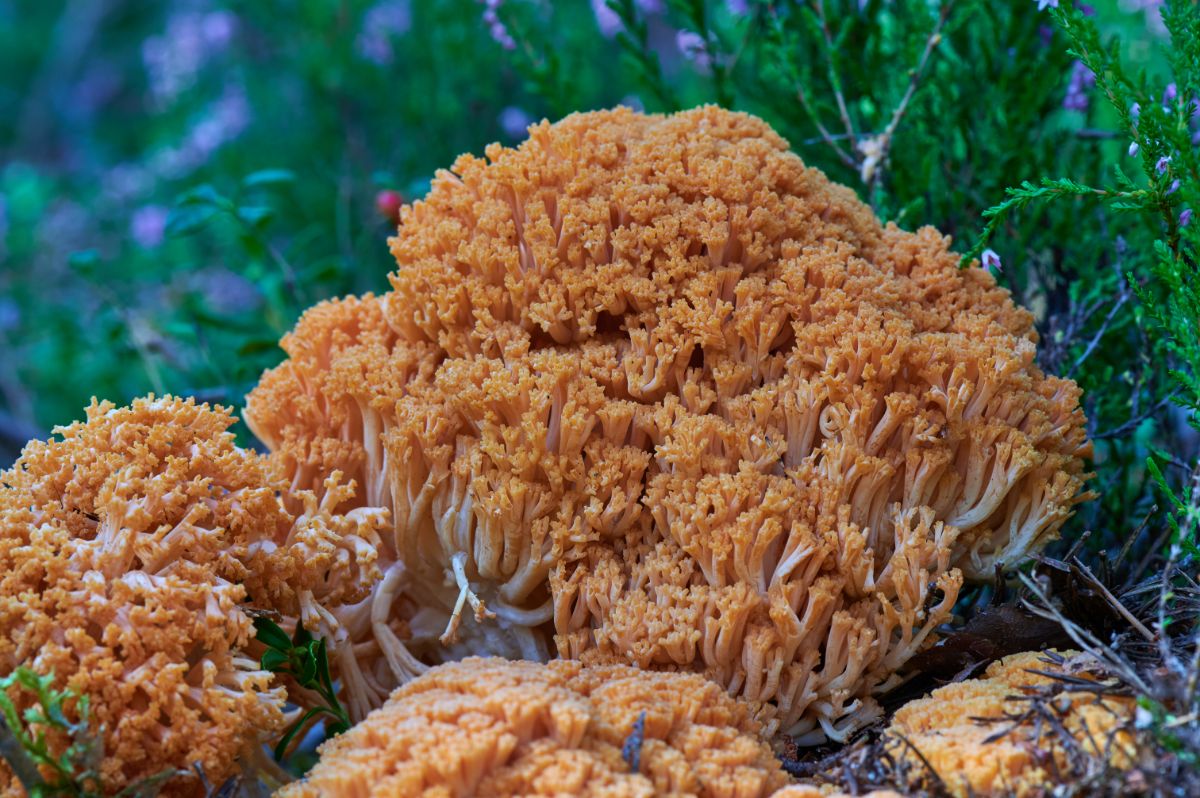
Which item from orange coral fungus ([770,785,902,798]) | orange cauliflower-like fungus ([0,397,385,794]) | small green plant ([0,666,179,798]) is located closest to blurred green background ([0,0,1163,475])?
orange cauliflower-like fungus ([0,397,385,794])

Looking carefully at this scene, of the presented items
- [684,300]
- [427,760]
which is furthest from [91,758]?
[684,300]

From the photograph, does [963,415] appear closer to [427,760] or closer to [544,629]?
[544,629]

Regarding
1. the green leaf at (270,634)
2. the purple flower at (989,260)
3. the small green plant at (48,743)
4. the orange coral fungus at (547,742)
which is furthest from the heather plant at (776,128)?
the small green plant at (48,743)

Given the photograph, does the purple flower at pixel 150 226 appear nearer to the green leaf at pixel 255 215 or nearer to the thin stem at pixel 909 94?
the green leaf at pixel 255 215

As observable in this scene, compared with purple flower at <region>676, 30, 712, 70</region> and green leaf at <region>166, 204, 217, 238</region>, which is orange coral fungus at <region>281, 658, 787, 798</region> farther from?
purple flower at <region>676, 30, 712, 70</region>

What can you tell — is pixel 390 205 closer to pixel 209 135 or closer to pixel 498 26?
pixel 498 26
